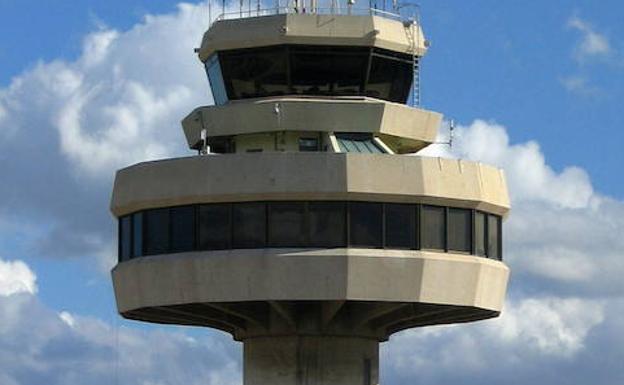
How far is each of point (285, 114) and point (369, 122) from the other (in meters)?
2.82

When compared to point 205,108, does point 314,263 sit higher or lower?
lower

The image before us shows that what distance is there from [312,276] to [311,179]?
304cm

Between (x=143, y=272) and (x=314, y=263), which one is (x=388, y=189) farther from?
(x=143, y=272)

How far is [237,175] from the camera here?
67.1m

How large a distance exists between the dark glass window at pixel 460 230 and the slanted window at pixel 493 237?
1.41 meters

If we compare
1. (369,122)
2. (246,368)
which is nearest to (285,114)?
(369,122)

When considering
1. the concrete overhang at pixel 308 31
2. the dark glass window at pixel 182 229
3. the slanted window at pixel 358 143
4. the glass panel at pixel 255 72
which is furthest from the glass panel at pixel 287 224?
the concrete overhang at pixel 308 31

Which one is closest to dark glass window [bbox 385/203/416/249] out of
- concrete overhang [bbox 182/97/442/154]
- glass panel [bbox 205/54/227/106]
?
concrete overhang [bbox 182/97/442/154]

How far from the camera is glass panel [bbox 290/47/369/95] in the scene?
7094 cm

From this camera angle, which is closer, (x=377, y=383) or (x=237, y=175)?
(x=237, y=175)

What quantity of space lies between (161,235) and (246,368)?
5812mm

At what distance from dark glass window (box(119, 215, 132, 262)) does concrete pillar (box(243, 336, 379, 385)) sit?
5223mm

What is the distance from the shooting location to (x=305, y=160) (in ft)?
219

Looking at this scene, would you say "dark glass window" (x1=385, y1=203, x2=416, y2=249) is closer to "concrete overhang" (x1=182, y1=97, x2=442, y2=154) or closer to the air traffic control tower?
the air traffic control tower
